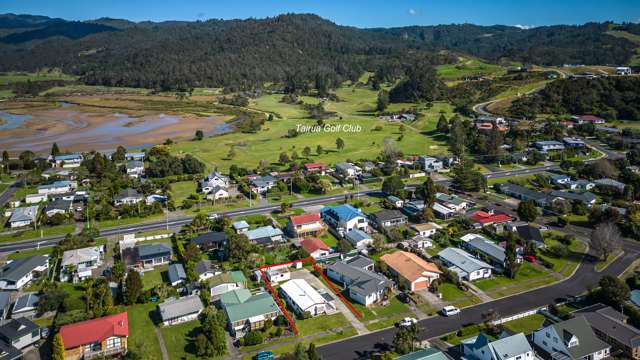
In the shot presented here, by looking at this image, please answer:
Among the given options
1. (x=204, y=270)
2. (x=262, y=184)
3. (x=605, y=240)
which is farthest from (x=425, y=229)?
(x=262, y=184)

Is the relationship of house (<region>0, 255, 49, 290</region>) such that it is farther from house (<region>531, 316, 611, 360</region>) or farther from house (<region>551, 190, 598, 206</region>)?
house (<region>551, 190, 598, 206</region>)

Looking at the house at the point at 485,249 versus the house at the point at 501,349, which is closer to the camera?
the house at the point at 501,349

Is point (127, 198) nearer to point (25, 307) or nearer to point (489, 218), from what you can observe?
point (25, 307)

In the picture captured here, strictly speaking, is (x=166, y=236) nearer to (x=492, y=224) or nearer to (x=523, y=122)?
(x=492, y=224)

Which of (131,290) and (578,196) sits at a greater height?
(578,196)

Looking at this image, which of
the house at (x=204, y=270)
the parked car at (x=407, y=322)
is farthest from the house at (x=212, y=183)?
the parked car at (x=407, y=322)

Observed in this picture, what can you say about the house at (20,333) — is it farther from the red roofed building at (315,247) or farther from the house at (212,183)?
the house at (212,183)

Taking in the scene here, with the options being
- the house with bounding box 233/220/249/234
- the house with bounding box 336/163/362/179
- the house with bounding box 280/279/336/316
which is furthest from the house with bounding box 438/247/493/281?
the house with bounding box 336/163/362/179

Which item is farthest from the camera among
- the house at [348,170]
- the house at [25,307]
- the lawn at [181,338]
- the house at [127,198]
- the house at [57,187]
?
the house at [348,170]
